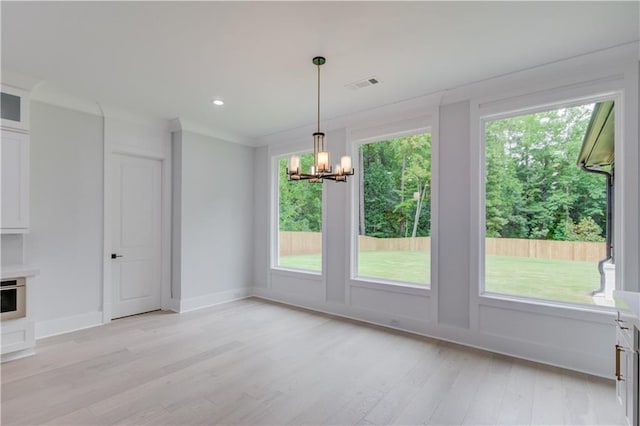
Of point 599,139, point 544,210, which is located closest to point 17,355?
point 544,210

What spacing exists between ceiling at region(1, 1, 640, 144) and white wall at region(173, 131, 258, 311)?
1.47 m

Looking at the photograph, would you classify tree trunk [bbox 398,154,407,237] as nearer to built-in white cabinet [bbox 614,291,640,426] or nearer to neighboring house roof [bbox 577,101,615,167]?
neighboring house roof [bbox 577,101,615,167]

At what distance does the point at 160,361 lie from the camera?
10.6 feet

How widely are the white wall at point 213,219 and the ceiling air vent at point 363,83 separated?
9.37ft

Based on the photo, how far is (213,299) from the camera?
17.7 ft

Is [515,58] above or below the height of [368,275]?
above

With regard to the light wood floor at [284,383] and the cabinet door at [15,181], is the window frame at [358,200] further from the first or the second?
the cabinet door at [15,181]

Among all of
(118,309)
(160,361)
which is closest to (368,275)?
(160,361)

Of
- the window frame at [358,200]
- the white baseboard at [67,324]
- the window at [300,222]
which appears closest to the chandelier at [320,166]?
the window frame at [358,200]

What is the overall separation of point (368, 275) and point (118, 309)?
11.9ft

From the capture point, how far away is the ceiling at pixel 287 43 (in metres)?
2.34

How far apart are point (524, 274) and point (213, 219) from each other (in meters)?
4.52

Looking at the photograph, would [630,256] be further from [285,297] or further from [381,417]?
[285,297]

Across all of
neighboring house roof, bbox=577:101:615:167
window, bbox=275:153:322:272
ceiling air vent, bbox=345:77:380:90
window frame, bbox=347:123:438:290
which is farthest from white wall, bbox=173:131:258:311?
neighboring house roof, bbox=577:101:615:167
